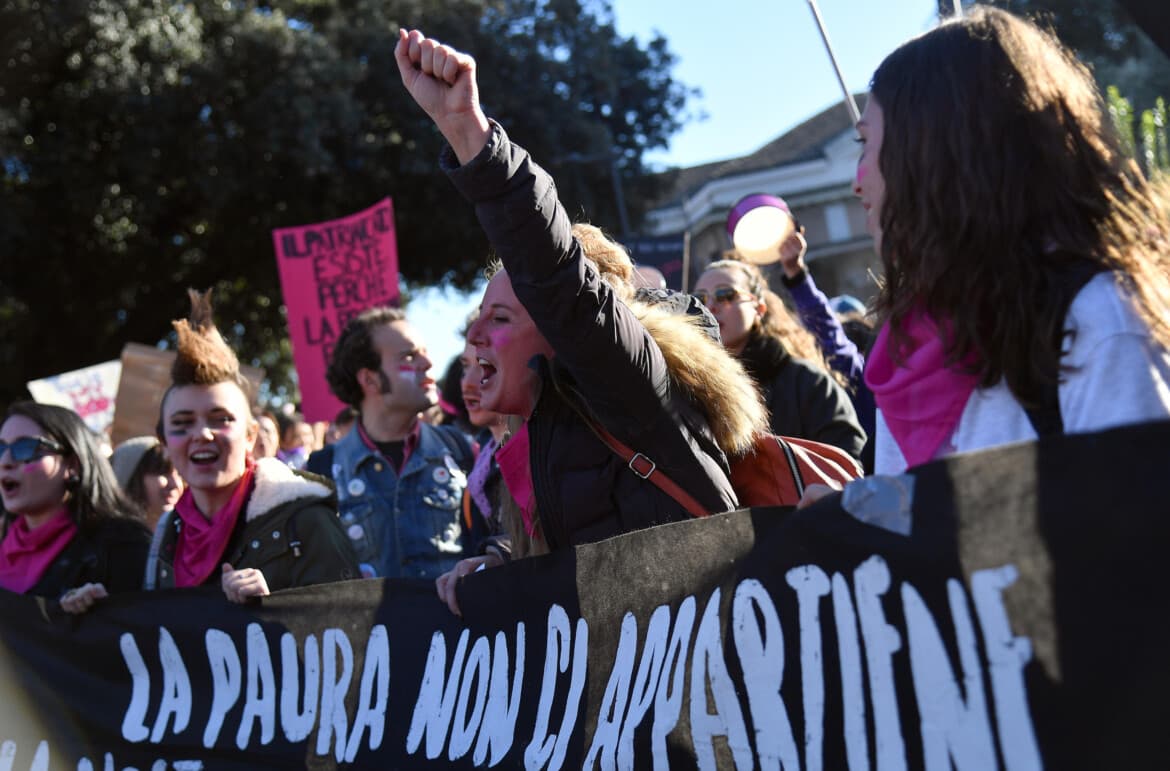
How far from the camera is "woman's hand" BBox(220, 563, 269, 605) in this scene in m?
3.30

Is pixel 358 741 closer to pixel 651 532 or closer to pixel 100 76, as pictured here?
pixel 651 532

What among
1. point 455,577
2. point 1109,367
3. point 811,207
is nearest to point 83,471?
point 455,577

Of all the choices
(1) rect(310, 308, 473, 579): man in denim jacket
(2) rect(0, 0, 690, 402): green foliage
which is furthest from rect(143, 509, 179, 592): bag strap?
(2) rect(0, 0, 690, 402): green foliage

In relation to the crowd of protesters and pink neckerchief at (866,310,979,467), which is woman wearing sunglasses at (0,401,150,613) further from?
pink neckerchief at (866,310,979,467)

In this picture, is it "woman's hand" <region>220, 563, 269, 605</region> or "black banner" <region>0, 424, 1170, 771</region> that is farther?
"woman's hand" <region>220, 563, 269, 605</region>

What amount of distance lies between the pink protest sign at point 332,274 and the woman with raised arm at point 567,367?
541cm

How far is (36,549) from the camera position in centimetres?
422

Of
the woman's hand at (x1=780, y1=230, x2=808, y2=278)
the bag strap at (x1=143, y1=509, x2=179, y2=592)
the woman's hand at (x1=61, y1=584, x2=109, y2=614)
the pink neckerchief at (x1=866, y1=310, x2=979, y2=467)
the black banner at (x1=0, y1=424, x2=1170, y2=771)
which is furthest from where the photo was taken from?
the woman's hand at (x1=780, y1=230, x2=808, y2=278)

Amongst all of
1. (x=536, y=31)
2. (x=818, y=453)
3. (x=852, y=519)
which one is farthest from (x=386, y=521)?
(x=536, y=31)

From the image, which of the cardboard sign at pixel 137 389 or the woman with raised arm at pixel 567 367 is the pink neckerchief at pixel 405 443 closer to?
the woman with raised arm at pixel 567 367

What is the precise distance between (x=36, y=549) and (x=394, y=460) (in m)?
1.31

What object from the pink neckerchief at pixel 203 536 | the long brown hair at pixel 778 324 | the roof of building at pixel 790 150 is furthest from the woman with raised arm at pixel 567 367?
the roof of building at pixel 790 150

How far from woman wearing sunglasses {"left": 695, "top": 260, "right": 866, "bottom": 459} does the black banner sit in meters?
1.74

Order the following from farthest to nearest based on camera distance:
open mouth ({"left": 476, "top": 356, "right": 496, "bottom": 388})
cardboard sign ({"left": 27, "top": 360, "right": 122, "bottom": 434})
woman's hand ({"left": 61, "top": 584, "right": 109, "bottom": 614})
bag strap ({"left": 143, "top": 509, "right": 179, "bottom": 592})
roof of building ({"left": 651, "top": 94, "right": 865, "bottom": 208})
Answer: roof of building ({"left": 651, "top": 94, "right": 865, "bottom": 208}) → cardboard sign ({"left": 27, "top": 360, "right": 122, "bottom": 434}) → bag strap ({"left": 143, "top": 509, "right": 179, "bottom": 592}) → woman's hand ({"left": 61, "top": 584, "right": 109, "bottom": 614}) → open mouth ({"left": 476, "top": 356, "right": 496, "bottom": 388})
